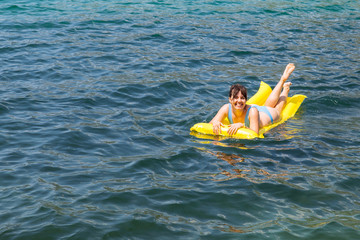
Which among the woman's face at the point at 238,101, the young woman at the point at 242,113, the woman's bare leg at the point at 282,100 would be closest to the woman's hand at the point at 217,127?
the young woman at the point at 242,113

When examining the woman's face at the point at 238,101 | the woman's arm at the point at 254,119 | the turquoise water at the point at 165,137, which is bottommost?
the turquoise water at the point at 165,137

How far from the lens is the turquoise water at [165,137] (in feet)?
15.8

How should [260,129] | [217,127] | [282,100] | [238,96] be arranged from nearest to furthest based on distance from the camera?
[217,127]
[238,96]
[260,129]
[282,100]

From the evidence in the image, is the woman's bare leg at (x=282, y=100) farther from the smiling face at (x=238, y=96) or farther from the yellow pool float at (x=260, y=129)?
the smiling face at (x=238, y=96)

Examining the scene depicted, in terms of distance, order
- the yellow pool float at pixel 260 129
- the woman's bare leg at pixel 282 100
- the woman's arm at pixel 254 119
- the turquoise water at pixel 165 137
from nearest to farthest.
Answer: the turquoise water at pixel 165 137 → the yellow pool float at pixel 260 129 → the woman's arm at pixel 254 119 → the woman's bare leg at pixel 282 100

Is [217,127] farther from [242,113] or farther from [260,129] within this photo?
[260,129]

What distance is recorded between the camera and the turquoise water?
15.8 feet

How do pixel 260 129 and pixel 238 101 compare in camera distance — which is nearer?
pixel 238 101

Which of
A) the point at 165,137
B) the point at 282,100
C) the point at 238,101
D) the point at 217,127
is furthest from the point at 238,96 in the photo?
the point at 282,100

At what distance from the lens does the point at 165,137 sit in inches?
278

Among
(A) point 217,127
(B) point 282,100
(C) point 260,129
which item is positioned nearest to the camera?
(A) point 217,127

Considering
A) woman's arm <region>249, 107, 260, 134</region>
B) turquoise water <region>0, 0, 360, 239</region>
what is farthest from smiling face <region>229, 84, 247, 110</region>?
turquoise water <region>0, 0, 360, 239</region>

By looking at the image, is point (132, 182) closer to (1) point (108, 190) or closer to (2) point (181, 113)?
(1) point (108, 190)

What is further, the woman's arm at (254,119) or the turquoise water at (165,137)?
the woman's arm at (254,119)
